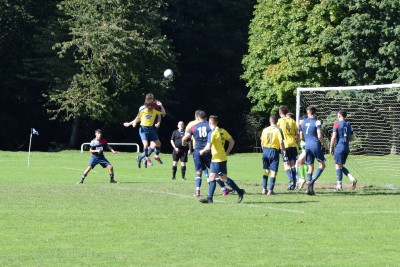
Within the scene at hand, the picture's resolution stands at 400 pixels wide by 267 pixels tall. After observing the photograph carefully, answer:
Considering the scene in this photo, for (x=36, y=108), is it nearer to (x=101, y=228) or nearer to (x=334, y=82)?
(x=334, y=82)

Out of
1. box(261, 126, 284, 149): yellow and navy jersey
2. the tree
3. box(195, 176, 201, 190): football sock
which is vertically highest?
the tree

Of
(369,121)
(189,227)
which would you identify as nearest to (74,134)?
(369,121)

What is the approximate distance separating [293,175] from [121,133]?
46274 millimetres

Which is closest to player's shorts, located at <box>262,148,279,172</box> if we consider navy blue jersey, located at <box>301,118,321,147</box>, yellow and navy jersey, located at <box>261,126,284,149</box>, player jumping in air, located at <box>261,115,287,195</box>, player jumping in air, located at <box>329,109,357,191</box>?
player jumping in air, located at <box>261,115,287,195</box>

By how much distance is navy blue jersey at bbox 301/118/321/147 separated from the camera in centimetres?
2361

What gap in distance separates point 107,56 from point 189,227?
47111 millimetres

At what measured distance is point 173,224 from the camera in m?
16.5

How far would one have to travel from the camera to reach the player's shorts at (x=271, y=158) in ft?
75.1

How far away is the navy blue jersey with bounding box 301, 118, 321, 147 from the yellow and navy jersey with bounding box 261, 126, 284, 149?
1120 millimetres

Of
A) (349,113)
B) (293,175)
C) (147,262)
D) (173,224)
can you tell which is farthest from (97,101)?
(147,262)

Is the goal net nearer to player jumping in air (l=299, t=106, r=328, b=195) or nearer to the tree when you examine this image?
player jumping in air (l=299, t=106, r=328, b=195)

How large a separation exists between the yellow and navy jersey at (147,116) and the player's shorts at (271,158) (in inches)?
257

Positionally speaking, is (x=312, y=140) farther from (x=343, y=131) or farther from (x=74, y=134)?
(x=74, y=134)

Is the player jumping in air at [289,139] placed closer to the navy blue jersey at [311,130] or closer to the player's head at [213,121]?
the navy blue jersey at [311,130]
